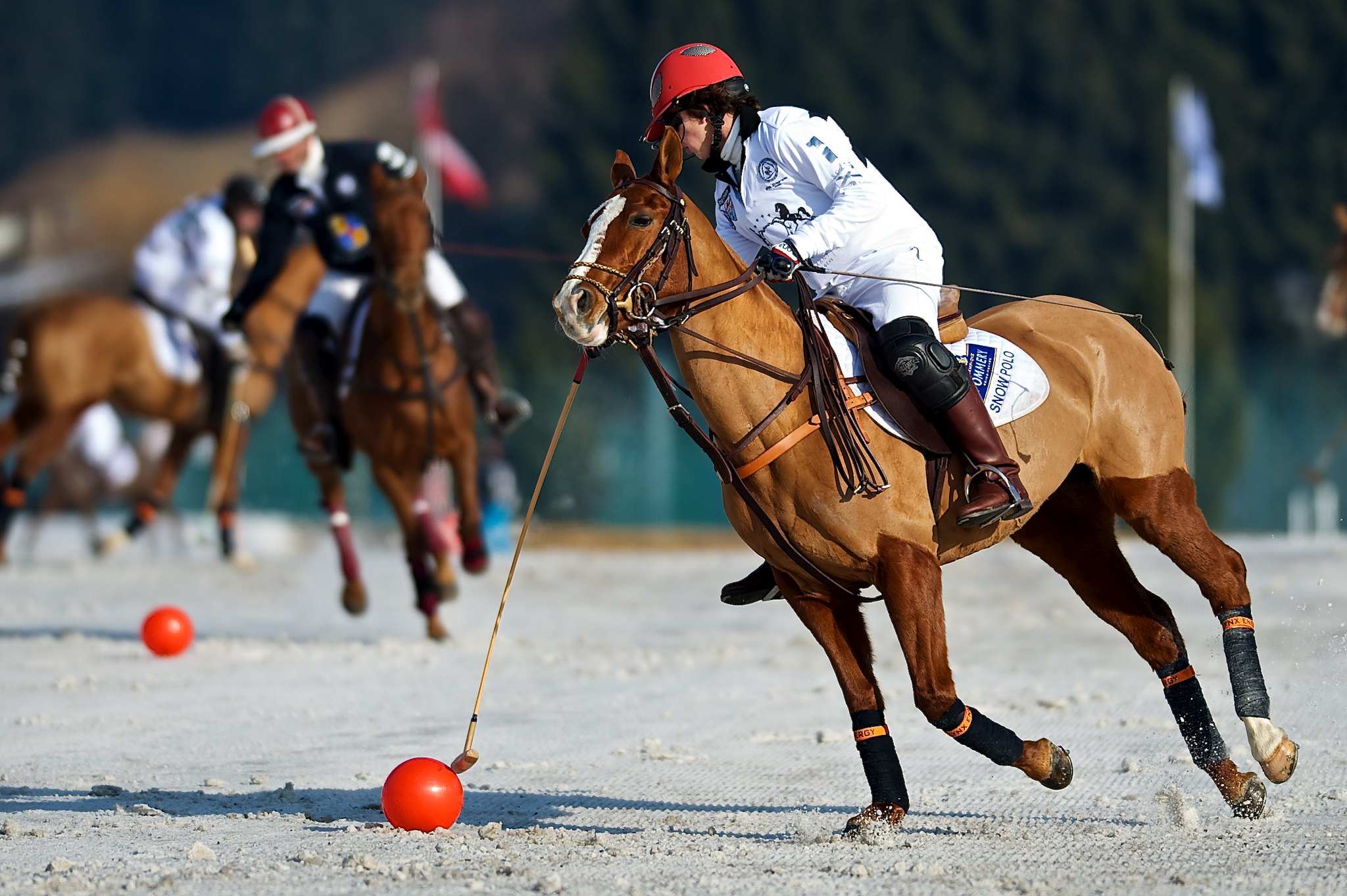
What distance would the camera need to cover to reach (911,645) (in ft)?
21.1

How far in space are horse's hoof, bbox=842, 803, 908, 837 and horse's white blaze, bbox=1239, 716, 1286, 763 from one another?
135 cm

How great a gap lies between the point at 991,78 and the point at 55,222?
35878mm

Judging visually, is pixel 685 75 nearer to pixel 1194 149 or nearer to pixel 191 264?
pixel 191 264

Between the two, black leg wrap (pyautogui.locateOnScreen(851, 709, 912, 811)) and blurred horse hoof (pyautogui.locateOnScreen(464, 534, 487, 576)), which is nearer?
black leg wrap (pyautogui.locateOnScreen(851, 709, 912, 811))

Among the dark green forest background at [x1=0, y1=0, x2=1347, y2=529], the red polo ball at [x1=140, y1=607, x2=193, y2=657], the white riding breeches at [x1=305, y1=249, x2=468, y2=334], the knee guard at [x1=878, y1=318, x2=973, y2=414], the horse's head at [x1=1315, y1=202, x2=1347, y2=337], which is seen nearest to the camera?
the knee guard at [x1=878, y1=318, x2=973, y2=414]

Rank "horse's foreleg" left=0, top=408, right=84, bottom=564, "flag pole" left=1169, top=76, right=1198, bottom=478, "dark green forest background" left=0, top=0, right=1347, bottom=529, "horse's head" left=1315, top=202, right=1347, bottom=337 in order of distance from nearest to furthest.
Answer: "horse's foreleg" left=0, top=408, right=84, bottom=564, "horse's head" left=1315, top=202, right=1347, bottom=337, "flag pole" left=1169, top=76, right=1198, bottom=478, "dark green forest background" left=0, top=0, right=1347, bottom=529

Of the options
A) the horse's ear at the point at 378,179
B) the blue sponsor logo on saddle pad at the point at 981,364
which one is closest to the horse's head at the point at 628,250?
the blue sponsor logo on saddle pad at the point at 981,364

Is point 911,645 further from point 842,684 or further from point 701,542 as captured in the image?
point 701,542

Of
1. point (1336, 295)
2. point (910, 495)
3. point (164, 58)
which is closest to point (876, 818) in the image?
point (910, 495)

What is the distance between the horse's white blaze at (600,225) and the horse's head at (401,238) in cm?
580

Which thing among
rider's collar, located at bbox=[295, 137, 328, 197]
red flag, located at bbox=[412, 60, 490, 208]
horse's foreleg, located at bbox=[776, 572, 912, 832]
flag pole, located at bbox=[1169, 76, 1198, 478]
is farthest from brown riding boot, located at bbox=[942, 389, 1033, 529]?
red flag, located at bbox=[412, 60, 490, 208]

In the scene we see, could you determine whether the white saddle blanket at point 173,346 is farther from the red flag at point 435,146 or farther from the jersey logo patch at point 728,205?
the red flag at point 435,146

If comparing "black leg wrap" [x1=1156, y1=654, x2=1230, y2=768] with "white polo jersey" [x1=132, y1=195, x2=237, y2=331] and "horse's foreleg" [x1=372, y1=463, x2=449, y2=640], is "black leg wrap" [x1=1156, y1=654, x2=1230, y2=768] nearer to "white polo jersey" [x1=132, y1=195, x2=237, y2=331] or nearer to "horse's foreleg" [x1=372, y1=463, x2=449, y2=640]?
"horse's foreleg" [x1=372, y1=463, x2=449, y2=640]

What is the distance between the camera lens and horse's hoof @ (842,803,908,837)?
6535 millimetres
